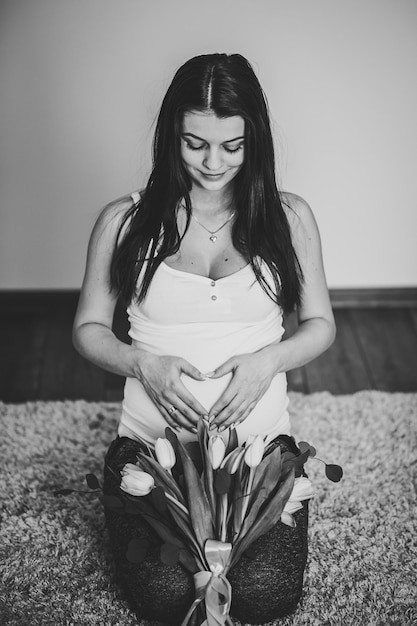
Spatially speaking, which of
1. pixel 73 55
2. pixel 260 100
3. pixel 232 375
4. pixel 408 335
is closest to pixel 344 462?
pixel 232 375

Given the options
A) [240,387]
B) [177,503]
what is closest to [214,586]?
[177,503]

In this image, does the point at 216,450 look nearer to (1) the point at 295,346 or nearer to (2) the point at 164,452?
(2) the point at 164,452

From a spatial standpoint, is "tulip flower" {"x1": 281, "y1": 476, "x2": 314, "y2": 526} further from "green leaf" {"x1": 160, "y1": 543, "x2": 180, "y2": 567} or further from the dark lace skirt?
"green leaf" {"x1": 160, "y1": 543, "x2": 180, "y2": 567}

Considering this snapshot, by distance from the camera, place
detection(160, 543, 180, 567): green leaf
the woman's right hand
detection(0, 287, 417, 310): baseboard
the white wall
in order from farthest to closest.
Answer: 1. detection(0, 287, 417, 310): baseboard
2. the white wall
3. the woman's right hand
4. detection(160, 543, 180, 567): green leaf

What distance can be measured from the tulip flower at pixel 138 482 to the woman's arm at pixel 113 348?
8.6 inches

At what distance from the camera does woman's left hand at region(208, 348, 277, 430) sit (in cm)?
176

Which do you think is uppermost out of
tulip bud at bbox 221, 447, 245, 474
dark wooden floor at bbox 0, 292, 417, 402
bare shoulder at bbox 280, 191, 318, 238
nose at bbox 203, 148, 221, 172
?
nose at bbox 203, 148, 221, 172

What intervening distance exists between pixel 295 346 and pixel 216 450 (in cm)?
40

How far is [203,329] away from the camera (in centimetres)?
182

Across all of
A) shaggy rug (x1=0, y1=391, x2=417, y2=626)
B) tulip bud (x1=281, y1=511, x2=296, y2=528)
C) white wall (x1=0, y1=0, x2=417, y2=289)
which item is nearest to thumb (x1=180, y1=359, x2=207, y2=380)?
tulip bud (x1=281, y1=511, x2=296, y2=528)

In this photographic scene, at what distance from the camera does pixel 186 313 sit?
1.82 metres

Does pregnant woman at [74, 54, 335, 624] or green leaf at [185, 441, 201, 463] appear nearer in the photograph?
pregnant woman at [74, 54, 335, 624]

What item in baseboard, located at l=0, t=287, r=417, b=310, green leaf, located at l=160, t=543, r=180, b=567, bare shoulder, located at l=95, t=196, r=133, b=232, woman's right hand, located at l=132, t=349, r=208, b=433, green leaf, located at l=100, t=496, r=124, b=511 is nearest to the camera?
green leaf, located at l=160, t=543, r=180, b=567

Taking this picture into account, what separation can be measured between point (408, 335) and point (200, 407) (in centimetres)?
158
